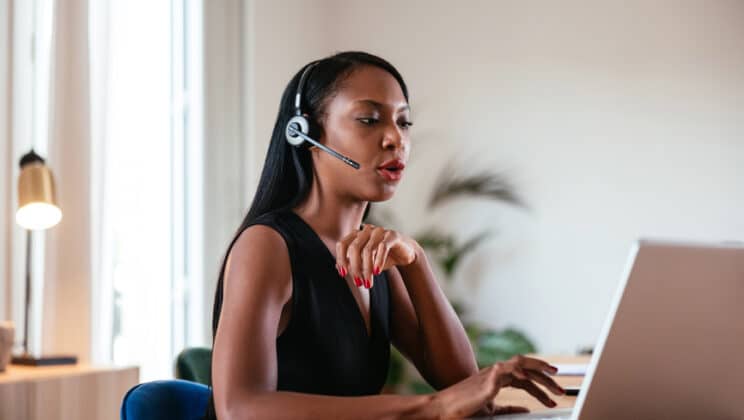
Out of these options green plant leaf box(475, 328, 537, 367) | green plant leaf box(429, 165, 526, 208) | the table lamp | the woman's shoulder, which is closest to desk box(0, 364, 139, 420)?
the table lamp

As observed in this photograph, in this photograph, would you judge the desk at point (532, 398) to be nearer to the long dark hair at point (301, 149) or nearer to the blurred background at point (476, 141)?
the long dark hair at point (301, 149)

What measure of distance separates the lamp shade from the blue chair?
4.85 feet

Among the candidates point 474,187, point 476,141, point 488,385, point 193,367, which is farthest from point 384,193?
point 476,141

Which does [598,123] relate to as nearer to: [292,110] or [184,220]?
[184,220]

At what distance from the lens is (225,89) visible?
14.9 ft

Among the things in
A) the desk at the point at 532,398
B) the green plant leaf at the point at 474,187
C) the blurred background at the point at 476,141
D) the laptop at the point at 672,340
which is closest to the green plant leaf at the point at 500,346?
the blurred background at the point at 476,141

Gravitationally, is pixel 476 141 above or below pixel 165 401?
above

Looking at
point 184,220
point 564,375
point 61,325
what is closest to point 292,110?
point 564,375

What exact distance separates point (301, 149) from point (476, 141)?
3910 mm

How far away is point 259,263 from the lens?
4.51ft

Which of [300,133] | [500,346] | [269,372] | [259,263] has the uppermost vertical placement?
[300,133]

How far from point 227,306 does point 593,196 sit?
408 centimetres

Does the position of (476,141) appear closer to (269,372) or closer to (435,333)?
(435,333)

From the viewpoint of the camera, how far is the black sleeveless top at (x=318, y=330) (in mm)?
1457
